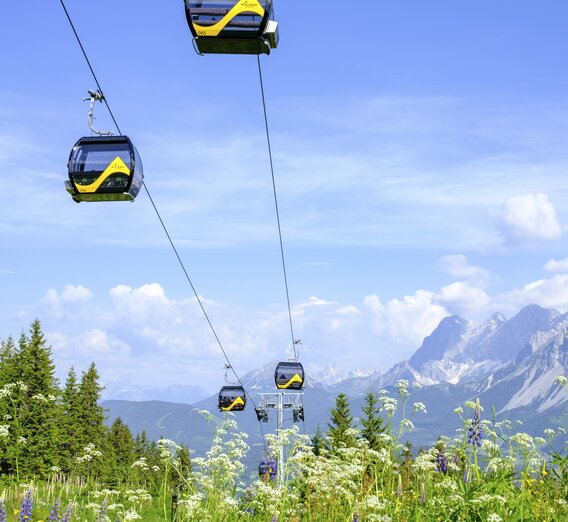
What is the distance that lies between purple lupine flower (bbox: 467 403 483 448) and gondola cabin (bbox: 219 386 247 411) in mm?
26632

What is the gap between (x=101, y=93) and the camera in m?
11.8

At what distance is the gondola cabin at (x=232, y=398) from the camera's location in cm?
3353

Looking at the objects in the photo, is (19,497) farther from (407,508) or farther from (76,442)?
(76,442)

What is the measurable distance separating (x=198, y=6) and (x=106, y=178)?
3959mm

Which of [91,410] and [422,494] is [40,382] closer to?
[91,410]

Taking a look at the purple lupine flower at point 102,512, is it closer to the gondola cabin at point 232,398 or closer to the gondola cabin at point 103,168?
the gondola cabin at point 103,168

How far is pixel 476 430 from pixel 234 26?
5810 mm

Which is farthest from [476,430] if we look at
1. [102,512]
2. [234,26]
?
[234,26]

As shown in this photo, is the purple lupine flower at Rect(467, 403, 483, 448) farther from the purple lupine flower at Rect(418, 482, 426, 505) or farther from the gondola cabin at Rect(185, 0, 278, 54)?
the gondola cabin at Rect(185, 0, 278, 54)

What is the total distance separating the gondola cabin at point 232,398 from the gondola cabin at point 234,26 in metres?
25.7

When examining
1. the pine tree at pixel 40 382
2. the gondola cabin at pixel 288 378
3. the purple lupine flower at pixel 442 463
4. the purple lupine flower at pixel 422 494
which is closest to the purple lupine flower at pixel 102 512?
the purple lupine flower at pixel 422 494

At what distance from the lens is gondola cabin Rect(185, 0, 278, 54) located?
30.3ft

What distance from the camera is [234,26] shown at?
9273 millimetres

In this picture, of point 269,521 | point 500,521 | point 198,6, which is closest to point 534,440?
point 500,521
